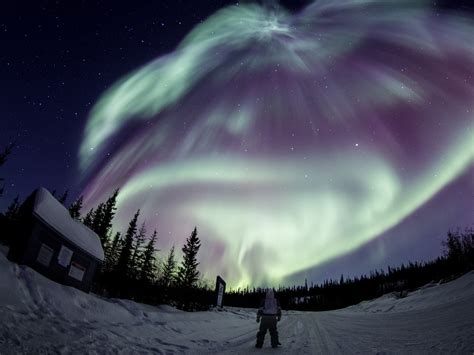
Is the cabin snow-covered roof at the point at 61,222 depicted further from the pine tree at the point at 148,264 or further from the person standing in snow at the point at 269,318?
the pine tree at the point at 148,264

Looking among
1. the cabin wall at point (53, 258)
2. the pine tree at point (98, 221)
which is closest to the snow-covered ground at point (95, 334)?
the cabin wall at point (53, 258)

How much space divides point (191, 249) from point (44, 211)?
117ft

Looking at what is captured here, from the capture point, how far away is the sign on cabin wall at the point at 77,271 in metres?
13.8

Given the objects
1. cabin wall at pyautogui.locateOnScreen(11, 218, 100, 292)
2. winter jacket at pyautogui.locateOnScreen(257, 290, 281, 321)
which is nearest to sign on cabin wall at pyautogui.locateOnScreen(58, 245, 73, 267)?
cabin wall at pyautogui.locateOnScreen(11, 218, 100, 292)

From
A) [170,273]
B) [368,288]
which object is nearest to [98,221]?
[170,273]

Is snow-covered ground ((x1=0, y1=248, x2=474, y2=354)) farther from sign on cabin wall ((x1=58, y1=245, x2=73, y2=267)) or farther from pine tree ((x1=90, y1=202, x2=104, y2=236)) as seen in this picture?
pine tree ((x1=90, y1=202, x2=104, y2=236))

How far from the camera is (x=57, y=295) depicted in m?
9.60

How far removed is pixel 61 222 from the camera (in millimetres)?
13281

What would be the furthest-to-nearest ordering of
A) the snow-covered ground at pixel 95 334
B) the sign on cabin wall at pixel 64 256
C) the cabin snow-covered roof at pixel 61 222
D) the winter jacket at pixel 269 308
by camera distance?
the sign on cabin wall at pixel 64 256
the cabin snow-covered roof at pixel 61 222
the winter jacket at pixel 269 308
the snow-covered ground at pixel 95 334

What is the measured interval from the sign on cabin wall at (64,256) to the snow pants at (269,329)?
417 inches

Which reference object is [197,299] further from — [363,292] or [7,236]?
[363,292]

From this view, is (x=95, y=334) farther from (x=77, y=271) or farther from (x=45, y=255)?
(x=77, y=271)

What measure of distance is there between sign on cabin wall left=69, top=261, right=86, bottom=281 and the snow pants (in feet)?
35.9

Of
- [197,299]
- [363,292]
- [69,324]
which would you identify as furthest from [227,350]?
[363,292]
